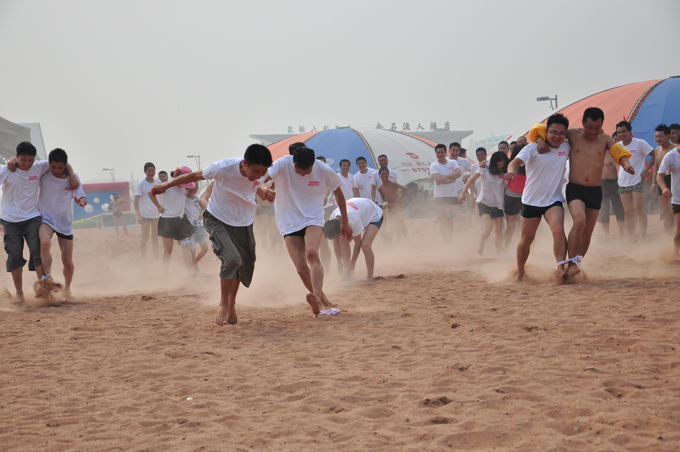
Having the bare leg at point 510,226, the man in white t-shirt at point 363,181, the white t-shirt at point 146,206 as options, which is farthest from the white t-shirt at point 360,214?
the white t-shirt at point 146,206

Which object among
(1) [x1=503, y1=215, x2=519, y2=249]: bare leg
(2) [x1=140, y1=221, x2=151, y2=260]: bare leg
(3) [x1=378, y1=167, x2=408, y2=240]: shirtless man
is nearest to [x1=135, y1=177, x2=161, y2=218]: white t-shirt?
(2) [x1=140, y1=221, x2=151, y2=260]: bare leg

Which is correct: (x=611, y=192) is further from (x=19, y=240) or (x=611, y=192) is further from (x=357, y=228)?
(x=19, y=240)

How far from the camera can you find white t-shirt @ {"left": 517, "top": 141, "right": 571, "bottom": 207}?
6.75 metres

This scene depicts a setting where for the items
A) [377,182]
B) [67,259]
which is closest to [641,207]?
[377,182]

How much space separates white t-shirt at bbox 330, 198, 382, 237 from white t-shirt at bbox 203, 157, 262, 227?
2.03m

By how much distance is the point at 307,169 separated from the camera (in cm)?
574

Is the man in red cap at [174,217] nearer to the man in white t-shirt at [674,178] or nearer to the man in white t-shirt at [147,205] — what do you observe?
the man in white t-shirt at [147,205]

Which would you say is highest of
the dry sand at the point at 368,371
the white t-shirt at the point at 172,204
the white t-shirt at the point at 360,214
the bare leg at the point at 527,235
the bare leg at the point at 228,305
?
the white t-shirt at the point at 172,204

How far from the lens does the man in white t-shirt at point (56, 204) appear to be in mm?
7426

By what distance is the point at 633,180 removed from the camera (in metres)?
10.1

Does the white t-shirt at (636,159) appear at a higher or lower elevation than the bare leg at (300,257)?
higher

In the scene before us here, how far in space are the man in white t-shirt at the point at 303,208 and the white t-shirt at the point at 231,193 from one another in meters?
0.31

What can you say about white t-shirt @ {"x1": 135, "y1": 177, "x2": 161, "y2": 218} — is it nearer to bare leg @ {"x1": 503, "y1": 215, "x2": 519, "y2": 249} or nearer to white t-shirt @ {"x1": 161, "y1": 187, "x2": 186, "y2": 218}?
white t-shirt @ {"x1": 161, "y1": 187, "x2": 186, "y2": 218}

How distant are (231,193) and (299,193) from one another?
2.32ft
